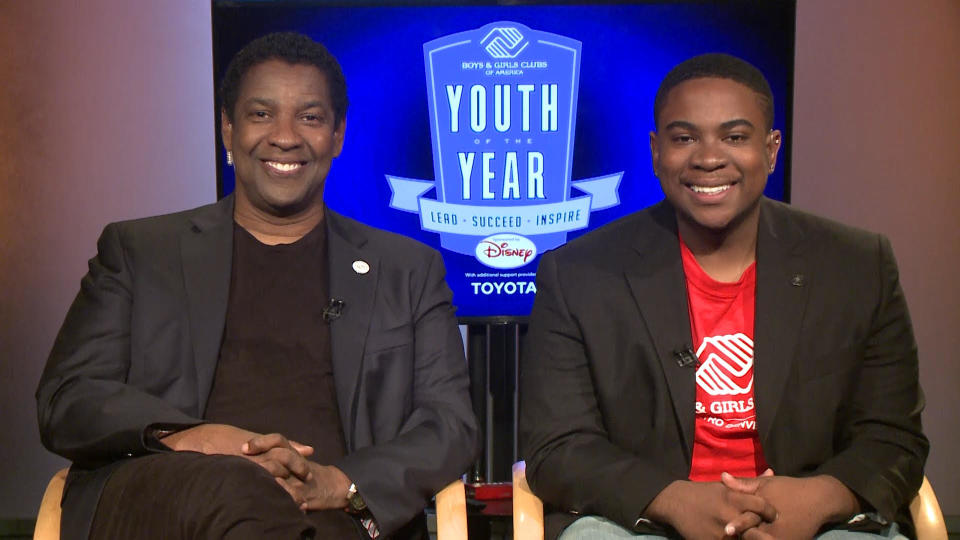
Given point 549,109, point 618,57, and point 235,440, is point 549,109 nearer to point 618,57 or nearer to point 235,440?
point 618,57

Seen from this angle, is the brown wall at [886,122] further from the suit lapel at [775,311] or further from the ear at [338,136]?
the ear at [338,136]

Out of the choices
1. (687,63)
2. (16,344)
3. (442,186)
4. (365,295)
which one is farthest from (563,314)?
(16,344)

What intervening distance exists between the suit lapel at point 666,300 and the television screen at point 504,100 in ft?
3.35

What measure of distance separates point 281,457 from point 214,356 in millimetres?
425

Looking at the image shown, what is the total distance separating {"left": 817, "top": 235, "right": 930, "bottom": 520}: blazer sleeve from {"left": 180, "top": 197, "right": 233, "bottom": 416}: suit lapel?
139 cm

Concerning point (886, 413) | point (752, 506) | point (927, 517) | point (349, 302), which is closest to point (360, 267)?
point (349, 302)

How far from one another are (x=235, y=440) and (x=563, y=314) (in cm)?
79

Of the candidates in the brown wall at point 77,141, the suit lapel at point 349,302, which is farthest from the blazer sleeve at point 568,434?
the brown wall at point 77,141

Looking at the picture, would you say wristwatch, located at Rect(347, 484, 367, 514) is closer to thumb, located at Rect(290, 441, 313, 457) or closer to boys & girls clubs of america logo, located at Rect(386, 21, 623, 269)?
thumb, located at Rect(290, 441, 313, 457)

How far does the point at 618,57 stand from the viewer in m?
3.64

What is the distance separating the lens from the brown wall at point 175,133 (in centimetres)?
442

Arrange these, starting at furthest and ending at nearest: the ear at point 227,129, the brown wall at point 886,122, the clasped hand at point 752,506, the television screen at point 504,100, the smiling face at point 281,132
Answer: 1. the brown wall at point 886,122
2. the television screen at point 504,100
3. the ear at point 227,129
4. the smiling face at point 281,132
5. the clasped hand at point 752,506

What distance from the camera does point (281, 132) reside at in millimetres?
2732

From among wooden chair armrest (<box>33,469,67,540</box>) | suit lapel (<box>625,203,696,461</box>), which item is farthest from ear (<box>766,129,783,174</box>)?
wooden chair armrest (<box>33,469,67,540</box>)
